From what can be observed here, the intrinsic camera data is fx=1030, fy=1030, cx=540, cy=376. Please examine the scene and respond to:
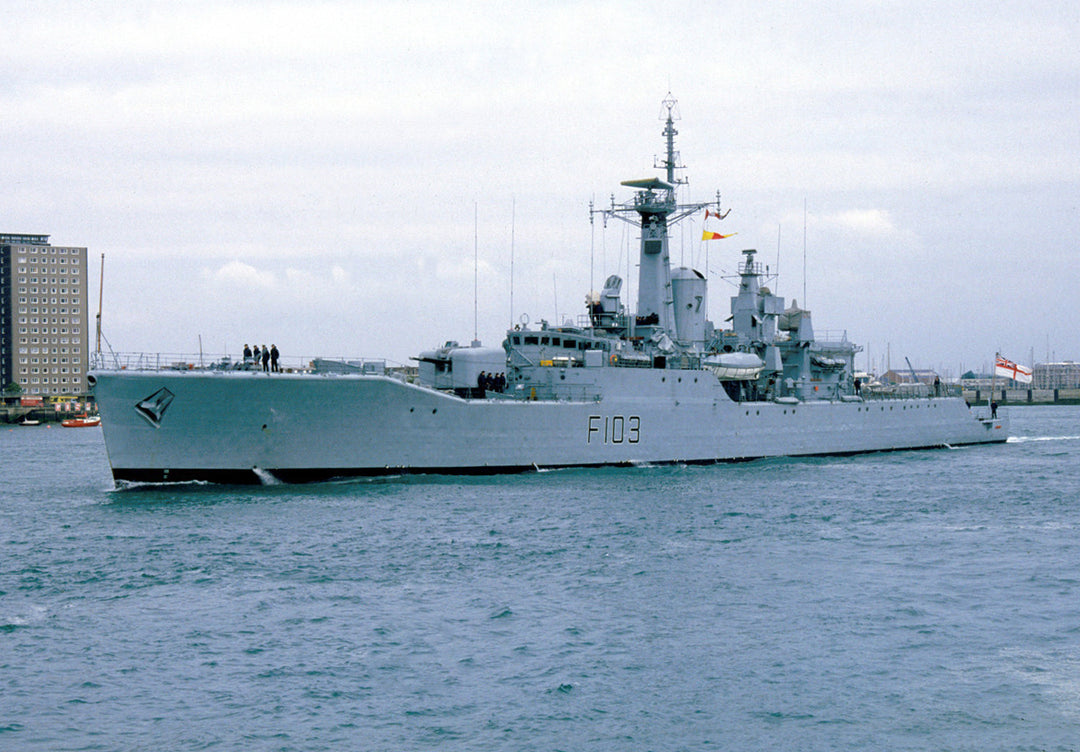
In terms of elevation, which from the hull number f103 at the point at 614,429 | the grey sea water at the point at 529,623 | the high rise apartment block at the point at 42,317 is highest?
the high rise apartment block at the point at 42,317

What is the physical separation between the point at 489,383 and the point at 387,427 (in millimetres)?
4378

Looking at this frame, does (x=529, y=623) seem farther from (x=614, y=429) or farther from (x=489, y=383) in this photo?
(x=614, y=429)

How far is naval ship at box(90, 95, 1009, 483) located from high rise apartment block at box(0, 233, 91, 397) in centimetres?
9012

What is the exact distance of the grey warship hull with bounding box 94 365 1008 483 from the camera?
25.1m

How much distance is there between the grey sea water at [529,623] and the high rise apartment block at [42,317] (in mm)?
94286

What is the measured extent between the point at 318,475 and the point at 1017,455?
3084 centimetres

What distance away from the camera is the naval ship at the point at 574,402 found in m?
25.4

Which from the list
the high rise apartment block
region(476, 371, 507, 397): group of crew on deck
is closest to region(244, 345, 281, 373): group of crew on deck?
region(476, 371, 507, 397): group of crew on deck

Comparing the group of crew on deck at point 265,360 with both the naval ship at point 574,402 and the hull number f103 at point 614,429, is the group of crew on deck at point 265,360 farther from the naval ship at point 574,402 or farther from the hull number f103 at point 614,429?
the hull number f103 at point 614,429

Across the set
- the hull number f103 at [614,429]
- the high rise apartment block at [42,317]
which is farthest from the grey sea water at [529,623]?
the high rise apartment block at [42,317]

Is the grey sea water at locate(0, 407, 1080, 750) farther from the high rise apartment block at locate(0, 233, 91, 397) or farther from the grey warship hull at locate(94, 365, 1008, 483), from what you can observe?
the high rise apartment block at locate(0, 233, 91, 397)

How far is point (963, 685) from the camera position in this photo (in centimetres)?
1202

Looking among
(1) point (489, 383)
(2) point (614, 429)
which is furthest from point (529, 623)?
(2) point (614, 429)

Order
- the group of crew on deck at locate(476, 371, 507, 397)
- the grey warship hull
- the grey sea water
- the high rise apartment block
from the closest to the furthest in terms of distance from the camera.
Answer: the grey sea water → the grey warship hull → the group of crew on deck at locate(476, 371, 507, 397) → the high rise apartment block
